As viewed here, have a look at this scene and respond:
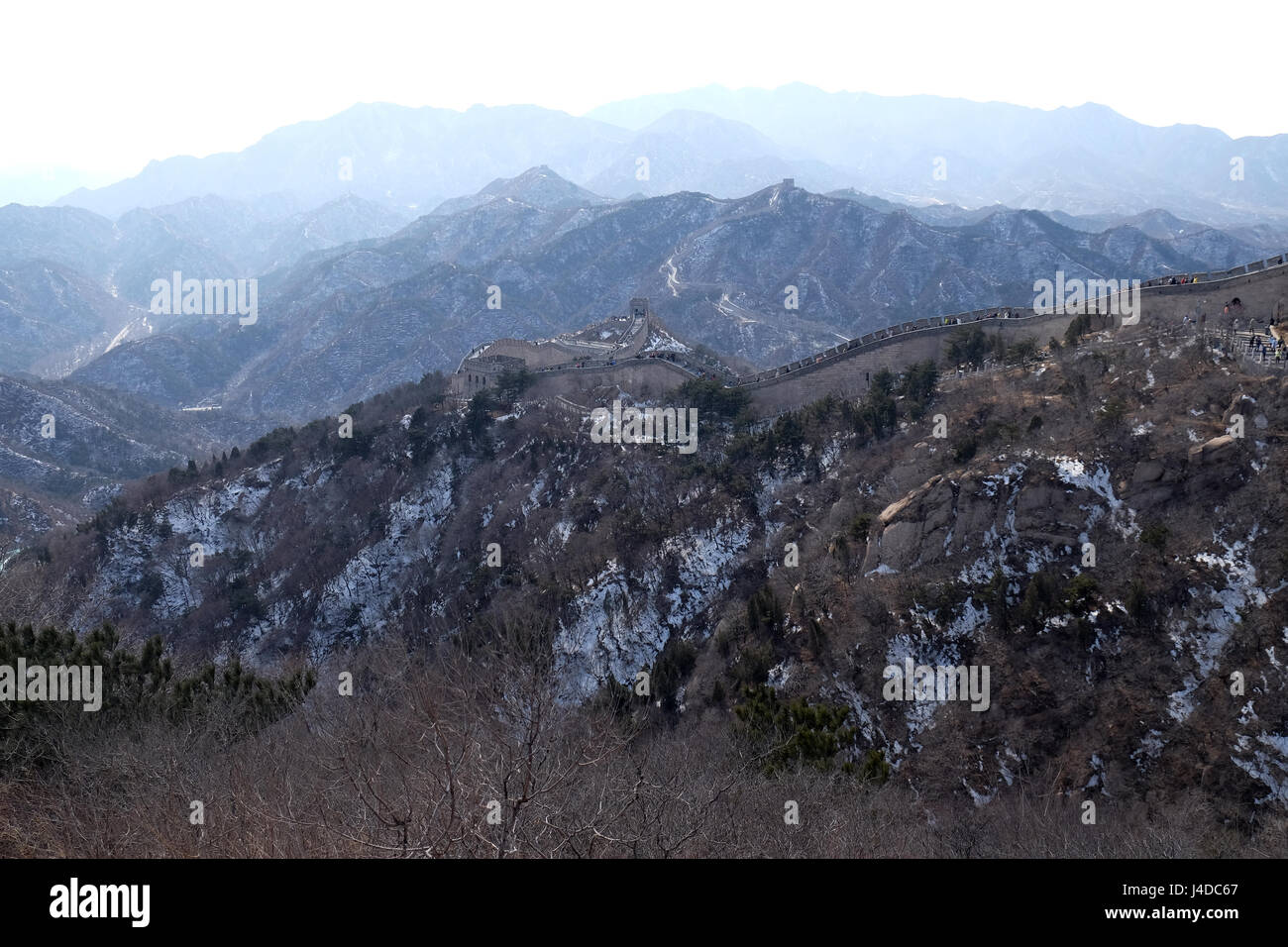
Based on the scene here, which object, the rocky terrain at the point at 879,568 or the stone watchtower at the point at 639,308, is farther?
the stone watchtower at the point at 639,308

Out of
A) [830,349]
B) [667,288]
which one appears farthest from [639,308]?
[667,288]

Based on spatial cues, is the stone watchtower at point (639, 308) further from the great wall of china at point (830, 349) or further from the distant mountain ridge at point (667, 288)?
the distant mountain ridge at point (667, 288)

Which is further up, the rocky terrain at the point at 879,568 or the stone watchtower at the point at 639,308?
the stone watchtower at the point at 639,308

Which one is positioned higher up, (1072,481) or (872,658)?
(1072,481)

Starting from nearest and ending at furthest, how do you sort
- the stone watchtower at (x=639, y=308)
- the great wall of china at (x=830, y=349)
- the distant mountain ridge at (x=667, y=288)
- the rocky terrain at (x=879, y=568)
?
the rocky terrain at (x=879, y=568) < the great wall of china at (x=830, y=349) < the stone watchtower at (x=639, y=308) < the distant mountain ridge at (x=667, y=288)

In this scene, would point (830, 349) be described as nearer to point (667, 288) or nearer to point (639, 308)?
point (639, 308)

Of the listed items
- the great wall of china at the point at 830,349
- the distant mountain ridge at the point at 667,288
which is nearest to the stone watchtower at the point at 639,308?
the great wall of china at the point at 830,349

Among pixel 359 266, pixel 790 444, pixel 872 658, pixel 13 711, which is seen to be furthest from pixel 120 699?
pixel 359 266

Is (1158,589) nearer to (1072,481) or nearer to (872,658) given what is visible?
(1072,481)
